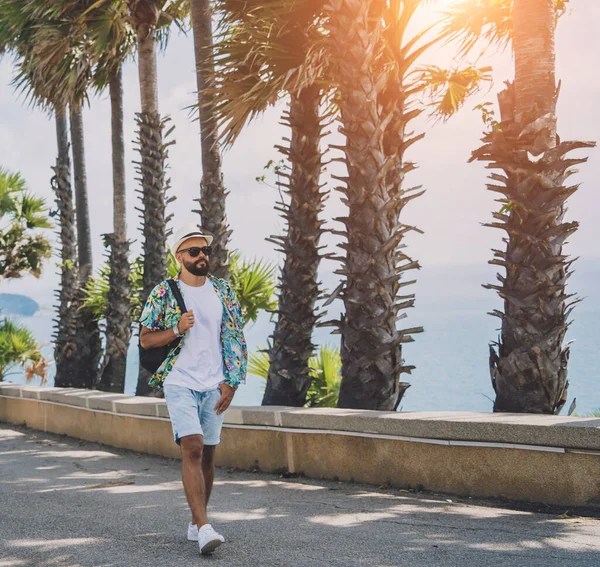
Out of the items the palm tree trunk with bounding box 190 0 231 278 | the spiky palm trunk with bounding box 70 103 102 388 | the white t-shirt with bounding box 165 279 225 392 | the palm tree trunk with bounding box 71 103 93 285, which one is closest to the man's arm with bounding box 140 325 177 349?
the white t-shirt with bounding box 165 279 225 392

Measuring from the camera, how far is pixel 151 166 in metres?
13.2

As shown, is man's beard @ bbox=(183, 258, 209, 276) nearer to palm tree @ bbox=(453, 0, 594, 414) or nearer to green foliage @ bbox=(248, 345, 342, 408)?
palm tree @ bbox=(453, 0, 594, 414)

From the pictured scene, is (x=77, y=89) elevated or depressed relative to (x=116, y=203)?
elevated

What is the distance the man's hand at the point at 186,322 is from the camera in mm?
4617

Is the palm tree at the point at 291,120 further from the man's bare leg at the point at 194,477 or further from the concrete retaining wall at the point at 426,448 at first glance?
the man's bare leg at the point at 194,477

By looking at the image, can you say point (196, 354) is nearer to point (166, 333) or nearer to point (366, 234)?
point (166, 333)

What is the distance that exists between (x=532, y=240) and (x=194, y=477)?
11.8 ft

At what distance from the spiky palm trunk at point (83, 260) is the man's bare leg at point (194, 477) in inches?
468

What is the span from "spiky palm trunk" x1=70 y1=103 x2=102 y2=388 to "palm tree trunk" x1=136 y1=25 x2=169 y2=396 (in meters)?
3.48

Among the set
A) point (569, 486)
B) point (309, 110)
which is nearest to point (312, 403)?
point (309, 110)

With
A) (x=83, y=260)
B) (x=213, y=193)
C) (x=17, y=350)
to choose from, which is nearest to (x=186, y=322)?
(x=213, y=193)

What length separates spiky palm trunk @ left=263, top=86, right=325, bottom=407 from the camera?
9648 mm

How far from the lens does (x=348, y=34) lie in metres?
8.05

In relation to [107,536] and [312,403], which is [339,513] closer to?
[107,536]
